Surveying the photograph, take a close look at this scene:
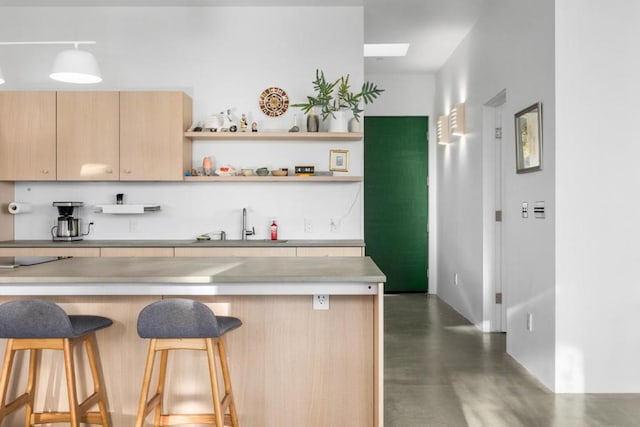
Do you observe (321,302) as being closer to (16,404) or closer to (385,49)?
(16,404)

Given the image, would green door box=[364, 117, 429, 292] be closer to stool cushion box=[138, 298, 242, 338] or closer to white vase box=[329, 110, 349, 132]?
white vase box=[329, 110, 349, 132]

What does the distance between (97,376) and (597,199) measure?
3.20 m

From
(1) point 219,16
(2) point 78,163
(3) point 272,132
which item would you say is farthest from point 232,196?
(1) point 219,16

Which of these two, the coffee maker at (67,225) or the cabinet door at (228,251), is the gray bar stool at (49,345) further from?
the coffee maker at (67,225)

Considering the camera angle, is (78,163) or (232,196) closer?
(78,163)

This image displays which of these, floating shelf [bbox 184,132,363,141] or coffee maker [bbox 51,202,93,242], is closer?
floating shelf [bbox 184,132,363,141]

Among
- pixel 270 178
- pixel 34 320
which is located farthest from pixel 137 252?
pixel 34 320

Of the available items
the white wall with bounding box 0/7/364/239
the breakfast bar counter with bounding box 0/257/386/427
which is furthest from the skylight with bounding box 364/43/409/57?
the breakfast bar counter with bounding box 0/257/386/427

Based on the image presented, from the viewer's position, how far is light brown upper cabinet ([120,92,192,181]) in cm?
463

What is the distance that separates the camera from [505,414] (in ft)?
10.3

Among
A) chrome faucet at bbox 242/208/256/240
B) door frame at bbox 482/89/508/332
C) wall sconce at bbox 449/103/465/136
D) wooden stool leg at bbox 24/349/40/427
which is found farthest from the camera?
wall sconce at bbox 449/103/465/136

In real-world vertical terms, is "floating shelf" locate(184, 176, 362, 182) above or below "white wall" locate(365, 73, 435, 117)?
below

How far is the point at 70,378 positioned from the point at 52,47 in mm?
3784

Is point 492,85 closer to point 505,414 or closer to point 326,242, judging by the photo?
point 326,242
